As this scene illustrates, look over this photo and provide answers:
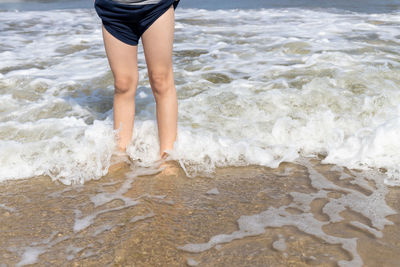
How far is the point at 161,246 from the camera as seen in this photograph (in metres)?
2.08

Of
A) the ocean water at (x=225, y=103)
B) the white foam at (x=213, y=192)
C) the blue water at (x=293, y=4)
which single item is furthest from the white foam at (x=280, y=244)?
the blue water at (x=293, y=4)

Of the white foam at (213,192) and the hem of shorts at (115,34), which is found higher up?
the hem of shorts at (115,34)

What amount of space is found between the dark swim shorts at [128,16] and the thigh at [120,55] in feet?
0.11

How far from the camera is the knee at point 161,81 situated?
280 centimetres

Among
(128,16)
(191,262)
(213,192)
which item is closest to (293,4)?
(128,16)

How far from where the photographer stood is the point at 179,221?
2.33 metres

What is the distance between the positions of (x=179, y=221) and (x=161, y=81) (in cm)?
99

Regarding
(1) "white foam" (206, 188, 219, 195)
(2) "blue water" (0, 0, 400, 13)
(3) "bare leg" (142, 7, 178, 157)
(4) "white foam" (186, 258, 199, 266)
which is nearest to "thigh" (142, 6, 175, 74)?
(3) "bare leg" (142, 7, 178, 157)

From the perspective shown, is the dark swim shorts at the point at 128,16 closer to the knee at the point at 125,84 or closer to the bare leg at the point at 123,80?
the bare leg at the point at 123,80

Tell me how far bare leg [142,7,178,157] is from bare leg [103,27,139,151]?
13 centimetres

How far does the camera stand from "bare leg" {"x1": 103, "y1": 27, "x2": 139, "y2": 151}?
275 centimetres

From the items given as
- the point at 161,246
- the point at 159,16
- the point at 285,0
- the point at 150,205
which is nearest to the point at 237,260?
the point at 161,246

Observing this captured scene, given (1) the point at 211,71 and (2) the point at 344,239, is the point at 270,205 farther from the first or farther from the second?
(1) the point at 211,71

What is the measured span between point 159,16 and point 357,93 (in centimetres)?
263
